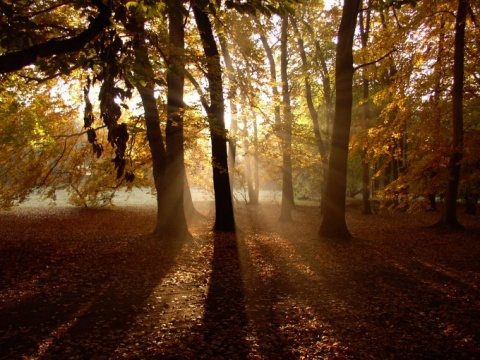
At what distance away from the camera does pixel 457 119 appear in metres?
13.2

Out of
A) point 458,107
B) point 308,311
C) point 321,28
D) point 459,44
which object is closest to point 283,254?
point 308,311

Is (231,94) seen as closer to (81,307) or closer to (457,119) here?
(457,119)

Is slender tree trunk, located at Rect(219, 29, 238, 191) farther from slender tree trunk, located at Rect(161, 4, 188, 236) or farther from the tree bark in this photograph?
the tree bark

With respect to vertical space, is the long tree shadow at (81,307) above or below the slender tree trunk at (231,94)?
below

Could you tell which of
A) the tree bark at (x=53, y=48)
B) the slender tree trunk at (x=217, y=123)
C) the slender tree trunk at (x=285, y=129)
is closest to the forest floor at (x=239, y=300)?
the slender tree trunk at (x=217, y=123)

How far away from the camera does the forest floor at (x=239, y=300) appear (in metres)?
4.36

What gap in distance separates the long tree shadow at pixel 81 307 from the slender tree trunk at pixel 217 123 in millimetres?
4409

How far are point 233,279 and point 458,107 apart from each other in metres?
11.3

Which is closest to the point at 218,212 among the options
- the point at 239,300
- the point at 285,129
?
the point at 285,129

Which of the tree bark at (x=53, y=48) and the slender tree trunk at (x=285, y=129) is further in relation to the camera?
the slender tree trunk at (x=285, y=129)

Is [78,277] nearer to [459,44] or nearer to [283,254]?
[283,254]

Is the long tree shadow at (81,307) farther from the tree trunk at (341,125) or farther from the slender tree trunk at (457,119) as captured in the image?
the slender tree trunk at (457,119)

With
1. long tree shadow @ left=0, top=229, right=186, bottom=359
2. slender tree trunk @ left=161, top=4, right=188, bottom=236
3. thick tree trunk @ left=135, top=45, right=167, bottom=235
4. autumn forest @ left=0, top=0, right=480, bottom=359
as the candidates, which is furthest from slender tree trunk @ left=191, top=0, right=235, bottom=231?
long tree shadow @ left=0, top=229, right=186, bottom=359

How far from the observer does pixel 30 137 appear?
14430 millimetres
